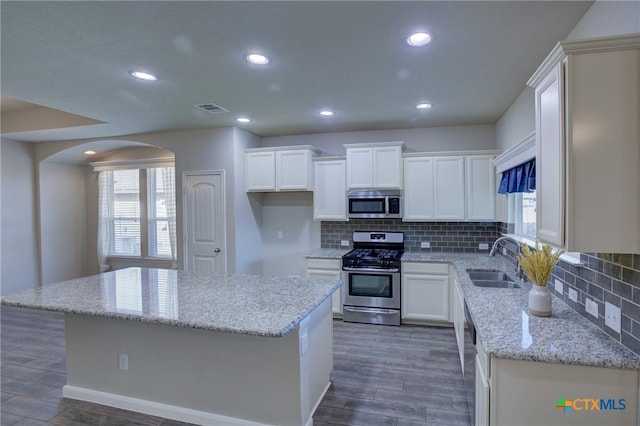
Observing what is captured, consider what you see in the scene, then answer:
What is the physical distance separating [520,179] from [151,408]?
3459 mm

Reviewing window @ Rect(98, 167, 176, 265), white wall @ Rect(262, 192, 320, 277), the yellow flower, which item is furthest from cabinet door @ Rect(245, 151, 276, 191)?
the yellow flower

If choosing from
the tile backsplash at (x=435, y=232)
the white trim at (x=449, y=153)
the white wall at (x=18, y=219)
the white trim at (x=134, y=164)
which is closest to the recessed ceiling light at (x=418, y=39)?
the white trim at (x=449, y=153)

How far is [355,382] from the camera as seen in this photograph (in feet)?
9.68

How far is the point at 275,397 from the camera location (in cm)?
223

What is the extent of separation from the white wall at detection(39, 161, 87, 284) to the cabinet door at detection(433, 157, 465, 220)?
627 centimetres

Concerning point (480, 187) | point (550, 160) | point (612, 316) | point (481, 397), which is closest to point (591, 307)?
point (612, 316)

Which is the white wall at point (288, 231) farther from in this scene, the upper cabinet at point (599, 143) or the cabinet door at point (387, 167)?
the upper cabinet at point (599, 143)

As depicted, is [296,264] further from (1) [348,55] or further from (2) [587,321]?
(2) [587,321]

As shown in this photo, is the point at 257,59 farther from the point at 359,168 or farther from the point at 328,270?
the point at 328,270

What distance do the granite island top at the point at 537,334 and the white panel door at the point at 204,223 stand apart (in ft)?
10.8

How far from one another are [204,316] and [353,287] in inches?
105

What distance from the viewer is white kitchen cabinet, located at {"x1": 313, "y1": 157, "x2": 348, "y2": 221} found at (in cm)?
477

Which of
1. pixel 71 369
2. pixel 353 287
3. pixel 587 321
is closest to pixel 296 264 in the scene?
pixel 353 287

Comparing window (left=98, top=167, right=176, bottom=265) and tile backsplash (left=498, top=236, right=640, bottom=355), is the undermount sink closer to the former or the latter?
tile backsplash (left=498, top=236, right=640, bottom=355)
